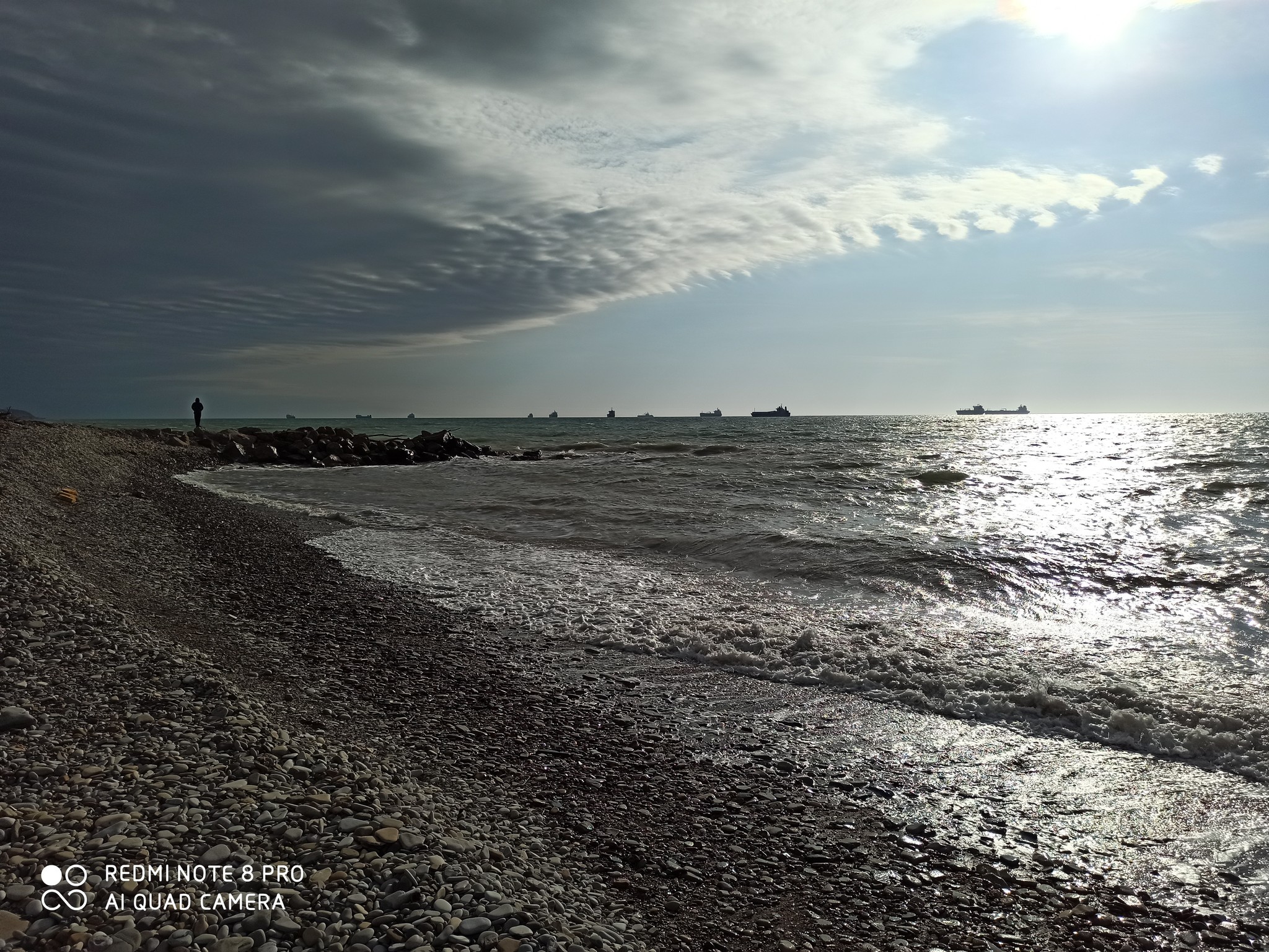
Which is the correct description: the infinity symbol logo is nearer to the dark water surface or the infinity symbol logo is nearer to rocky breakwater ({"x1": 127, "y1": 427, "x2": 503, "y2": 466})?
the dark water surface

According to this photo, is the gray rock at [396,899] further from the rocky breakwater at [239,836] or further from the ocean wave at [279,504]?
the ocean wave at [279,504]

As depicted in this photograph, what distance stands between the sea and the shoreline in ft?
5.04

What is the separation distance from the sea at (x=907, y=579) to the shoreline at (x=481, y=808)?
1.54 metres

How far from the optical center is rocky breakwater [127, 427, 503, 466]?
31328mm

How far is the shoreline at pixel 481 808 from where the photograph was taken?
113 inches

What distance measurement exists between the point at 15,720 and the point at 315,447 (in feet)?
105

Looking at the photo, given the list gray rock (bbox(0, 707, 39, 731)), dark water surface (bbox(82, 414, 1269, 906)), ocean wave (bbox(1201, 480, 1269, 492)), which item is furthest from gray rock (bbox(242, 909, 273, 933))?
ocean wave (bbox(1201, 480, 1269, 492))

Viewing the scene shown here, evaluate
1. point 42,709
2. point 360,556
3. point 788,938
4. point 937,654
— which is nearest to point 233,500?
point 360,556

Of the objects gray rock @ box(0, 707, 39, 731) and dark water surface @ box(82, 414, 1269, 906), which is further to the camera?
dark water surface @ box(82, 414, 1269, 906)

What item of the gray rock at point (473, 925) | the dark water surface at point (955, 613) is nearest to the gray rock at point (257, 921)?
the gray rock at point (473, 925)

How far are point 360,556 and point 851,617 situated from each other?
275 inches

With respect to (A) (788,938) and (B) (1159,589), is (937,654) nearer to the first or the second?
(A) (788,938)

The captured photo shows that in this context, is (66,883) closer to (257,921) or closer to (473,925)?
(257,921)

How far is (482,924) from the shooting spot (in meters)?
2.64
